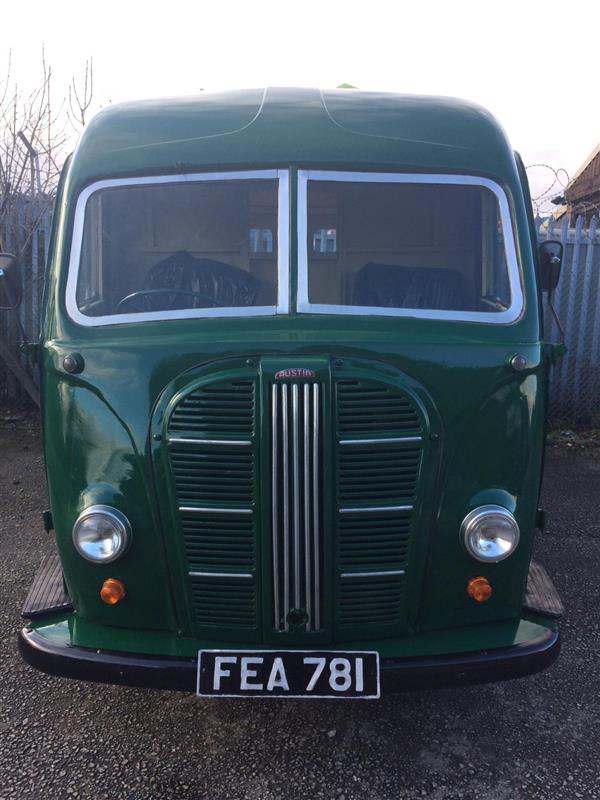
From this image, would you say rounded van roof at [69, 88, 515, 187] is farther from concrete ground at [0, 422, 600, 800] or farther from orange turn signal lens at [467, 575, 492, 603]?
concrete ground at [0, 422, 600, 800]

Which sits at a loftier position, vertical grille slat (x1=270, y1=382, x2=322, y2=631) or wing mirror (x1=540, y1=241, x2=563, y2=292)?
wing mirror (x1=540, y1=241, x2=563, y2=292)

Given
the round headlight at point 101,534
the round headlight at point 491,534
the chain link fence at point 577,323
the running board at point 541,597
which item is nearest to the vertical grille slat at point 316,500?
the round headlight at point 491,534

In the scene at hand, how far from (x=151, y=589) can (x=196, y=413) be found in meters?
0.69

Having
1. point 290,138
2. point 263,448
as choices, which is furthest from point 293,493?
point 290,138

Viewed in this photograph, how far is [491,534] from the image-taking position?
2.47 meters

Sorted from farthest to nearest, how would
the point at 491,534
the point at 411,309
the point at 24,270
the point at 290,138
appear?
the point at 24,270
the point at 290,138
the point at 411,309
the point at 491,534

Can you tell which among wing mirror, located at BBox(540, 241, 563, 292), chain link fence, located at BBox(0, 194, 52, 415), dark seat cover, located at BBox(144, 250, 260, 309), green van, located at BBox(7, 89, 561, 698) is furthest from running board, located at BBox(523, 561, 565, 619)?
chain link fence, located at BBox(0, 194, 52, 415)

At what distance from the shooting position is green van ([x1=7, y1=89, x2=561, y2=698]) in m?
2.43

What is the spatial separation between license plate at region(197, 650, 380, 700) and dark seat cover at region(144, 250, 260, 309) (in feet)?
4.52

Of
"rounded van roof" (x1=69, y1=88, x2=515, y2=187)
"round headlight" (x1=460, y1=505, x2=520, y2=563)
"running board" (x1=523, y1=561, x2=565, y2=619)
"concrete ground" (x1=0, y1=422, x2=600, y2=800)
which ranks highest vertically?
"rounded van roof" (x1=69, y1=88, x2=515, y2=187)

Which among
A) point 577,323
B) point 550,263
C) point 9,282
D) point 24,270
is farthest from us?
point 24,270

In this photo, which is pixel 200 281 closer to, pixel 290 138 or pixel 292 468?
pixel 290 138

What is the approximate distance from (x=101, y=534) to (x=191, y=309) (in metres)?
0.95

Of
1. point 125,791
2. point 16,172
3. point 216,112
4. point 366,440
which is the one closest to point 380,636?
point 366,440
